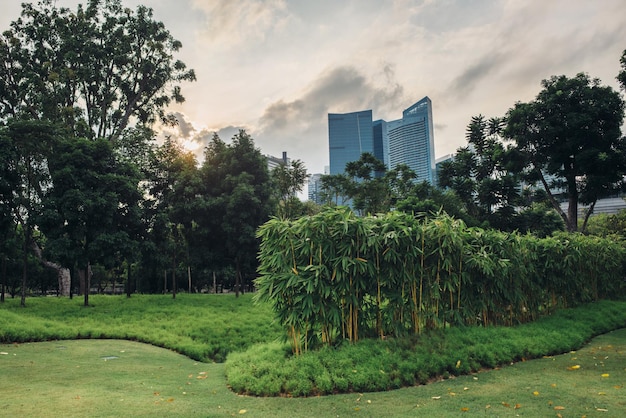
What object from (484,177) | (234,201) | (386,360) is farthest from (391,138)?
(386,360)

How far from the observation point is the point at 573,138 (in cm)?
1658

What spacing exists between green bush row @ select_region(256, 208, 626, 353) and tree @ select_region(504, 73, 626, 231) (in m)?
12.6

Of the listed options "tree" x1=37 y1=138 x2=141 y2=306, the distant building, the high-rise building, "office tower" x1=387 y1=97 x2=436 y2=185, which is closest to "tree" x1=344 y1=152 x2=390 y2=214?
the distant building

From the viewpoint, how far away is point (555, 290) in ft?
29.5

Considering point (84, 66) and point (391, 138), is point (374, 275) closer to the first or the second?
point (84, 66)

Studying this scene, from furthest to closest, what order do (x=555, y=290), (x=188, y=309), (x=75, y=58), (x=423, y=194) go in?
(x=423, y=194)
(x=75, y=58)
(x=188, y=309)
(x=555, y=290)

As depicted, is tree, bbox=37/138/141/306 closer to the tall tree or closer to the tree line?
the tree line

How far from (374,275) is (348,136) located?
14753cm

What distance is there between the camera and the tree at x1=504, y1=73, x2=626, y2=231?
16.0 m

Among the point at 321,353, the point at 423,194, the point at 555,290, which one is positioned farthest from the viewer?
the point at 423,194

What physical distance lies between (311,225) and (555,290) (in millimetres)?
6837

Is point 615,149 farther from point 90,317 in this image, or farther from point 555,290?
point 90,317

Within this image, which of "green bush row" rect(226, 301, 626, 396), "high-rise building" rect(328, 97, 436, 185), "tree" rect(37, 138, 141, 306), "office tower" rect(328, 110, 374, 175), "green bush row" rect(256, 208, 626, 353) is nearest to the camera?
"green bush row" rect(226, 301, 626, 396)

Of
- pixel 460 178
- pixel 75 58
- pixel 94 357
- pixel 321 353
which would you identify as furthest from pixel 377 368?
pixel 75 58
